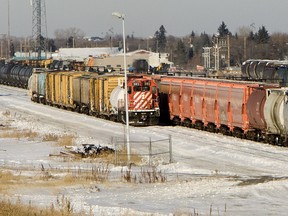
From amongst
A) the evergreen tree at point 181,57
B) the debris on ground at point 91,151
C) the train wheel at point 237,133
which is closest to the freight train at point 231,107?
the train wheel at point 237,133

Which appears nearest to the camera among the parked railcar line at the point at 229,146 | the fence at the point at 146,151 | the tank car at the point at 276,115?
the parked railcar line at the point at 229,146

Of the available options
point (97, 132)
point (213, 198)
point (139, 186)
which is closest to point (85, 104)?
point (97, 132)

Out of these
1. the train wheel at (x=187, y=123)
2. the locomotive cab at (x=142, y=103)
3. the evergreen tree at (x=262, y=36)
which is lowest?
the train wheel at (x=187, y=123)

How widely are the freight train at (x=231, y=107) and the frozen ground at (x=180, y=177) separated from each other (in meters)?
0.80

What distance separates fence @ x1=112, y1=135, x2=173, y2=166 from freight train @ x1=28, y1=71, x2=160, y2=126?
23.8 ft

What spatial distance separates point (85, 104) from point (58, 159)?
24.8 meters

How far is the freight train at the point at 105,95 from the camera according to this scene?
4878cm

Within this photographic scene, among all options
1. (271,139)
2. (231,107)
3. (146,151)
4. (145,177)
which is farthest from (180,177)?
(231,107)

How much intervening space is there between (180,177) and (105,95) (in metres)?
25.1

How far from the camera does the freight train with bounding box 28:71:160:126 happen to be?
48.8m

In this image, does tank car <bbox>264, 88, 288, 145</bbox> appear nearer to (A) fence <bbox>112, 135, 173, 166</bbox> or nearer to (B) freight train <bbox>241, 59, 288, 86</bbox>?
(A) fence <bbox>112, 135, 173, 166</bbox>

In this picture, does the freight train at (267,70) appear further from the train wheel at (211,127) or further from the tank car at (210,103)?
the train wheel at (211,127)

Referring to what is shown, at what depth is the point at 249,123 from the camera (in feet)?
130

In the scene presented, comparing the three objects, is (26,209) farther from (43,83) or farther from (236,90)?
(43,83)
